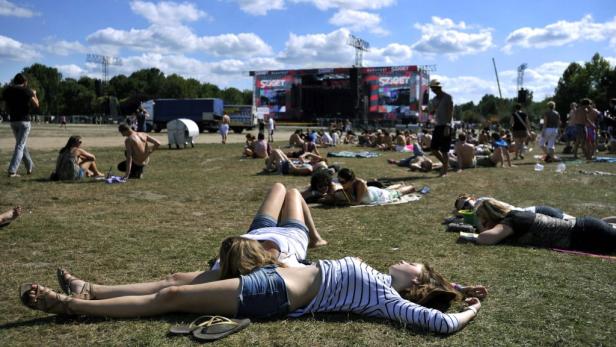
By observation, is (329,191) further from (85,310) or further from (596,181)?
(596,181)

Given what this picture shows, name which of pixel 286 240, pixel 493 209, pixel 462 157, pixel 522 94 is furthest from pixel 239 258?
pixel 522 94

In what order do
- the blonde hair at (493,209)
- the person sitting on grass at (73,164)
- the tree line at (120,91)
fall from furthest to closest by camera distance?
1. the tree line at (120,91)
2. the person sitting on grass at (73,164)
3. the blonde hair at (493,209)

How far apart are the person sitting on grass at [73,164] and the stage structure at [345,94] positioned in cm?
5492

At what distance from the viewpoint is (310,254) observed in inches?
190

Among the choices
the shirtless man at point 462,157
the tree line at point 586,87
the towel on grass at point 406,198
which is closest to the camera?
the towel on grass at point 406,198

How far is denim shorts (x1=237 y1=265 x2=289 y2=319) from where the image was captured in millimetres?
3059

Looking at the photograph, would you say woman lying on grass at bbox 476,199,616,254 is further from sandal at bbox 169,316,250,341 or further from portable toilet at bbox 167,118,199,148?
portable toilet at bbox 167,118,199,148

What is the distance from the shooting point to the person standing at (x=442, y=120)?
11578mm

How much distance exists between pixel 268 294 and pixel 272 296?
0.10 ft

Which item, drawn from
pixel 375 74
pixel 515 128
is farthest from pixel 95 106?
pixel 515 128

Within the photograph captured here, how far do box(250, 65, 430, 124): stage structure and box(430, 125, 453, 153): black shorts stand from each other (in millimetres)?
53406

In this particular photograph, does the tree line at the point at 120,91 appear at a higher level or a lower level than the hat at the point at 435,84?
higher

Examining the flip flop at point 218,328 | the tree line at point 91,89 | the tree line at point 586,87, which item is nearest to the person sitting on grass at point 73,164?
the flip flop at point 218,328

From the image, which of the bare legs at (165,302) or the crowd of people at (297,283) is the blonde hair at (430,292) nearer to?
the crowd of people at (297,283)
